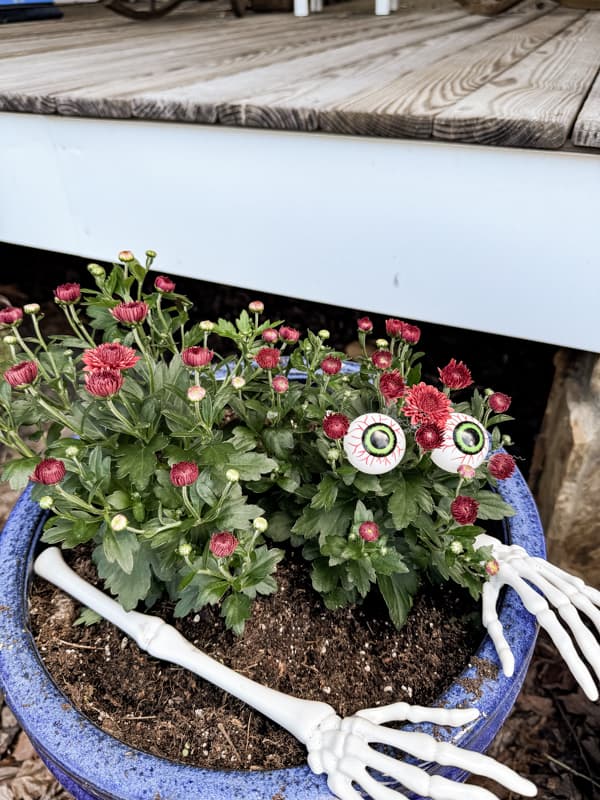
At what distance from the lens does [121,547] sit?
2.16ft

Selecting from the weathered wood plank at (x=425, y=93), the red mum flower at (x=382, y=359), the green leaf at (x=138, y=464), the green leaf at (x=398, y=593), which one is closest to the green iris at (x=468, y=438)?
the red mum flower at (x=382, y=359)

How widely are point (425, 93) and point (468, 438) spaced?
0.65 meters

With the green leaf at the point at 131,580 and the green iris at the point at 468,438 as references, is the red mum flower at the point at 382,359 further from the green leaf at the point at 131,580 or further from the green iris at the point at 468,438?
the green leaf at the point at 131,580

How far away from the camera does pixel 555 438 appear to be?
1240 millimetres

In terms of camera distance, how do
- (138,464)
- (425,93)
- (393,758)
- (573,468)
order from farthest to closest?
(573,468)
(425,93)
(138,464)
(393,758)

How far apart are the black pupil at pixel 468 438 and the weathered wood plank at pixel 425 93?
46 cm

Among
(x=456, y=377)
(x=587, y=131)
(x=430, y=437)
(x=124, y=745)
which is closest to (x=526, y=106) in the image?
(x=587, y=131)

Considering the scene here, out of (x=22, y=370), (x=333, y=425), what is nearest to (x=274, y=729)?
(x=333, y=425)

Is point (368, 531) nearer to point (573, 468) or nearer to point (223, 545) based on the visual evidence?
point (223, 545)

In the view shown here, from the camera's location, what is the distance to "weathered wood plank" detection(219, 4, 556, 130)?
3.13 ft

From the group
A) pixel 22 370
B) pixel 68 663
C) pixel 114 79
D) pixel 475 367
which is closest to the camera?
pixel 22 370

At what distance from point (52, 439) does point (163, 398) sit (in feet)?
0.53

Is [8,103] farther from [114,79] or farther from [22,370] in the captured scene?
[22,370]

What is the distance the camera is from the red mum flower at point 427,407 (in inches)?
26.0
